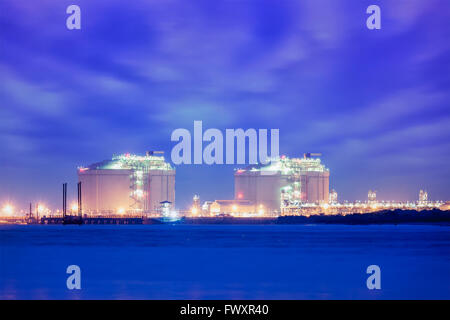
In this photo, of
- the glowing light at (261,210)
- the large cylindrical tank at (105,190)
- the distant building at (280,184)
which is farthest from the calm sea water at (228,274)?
the distant building at (280,184)

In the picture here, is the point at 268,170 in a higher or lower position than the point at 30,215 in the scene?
higher

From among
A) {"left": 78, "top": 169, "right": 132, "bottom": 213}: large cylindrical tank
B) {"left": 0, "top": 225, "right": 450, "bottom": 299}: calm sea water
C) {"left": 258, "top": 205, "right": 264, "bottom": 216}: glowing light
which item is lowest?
{"left": 258, "top": 205, "right": 264, "bottom": 216}: glowing light

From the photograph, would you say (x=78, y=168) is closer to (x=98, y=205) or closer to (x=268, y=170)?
(x=98, y=205)

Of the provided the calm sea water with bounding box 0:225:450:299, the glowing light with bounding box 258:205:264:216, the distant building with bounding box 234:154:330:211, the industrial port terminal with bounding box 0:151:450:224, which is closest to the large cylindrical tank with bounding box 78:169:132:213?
the industrial port terminal with bounding box 0:151:450:224

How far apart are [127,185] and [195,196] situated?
20.4 metres

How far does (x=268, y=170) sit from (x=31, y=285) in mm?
135079

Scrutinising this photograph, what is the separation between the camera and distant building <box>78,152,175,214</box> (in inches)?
5920

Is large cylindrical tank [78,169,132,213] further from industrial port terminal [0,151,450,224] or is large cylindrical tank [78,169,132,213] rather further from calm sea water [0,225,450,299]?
calm sea water [0,225,450,299]

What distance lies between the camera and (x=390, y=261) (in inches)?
1500

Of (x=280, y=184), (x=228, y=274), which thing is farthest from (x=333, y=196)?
(x=228, y=274)

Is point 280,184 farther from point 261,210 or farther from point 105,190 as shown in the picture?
point 105,190

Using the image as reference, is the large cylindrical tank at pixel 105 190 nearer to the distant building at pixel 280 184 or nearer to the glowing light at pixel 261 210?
the distant building at pixel 280 184

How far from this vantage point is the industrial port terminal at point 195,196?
150750 millimetres
